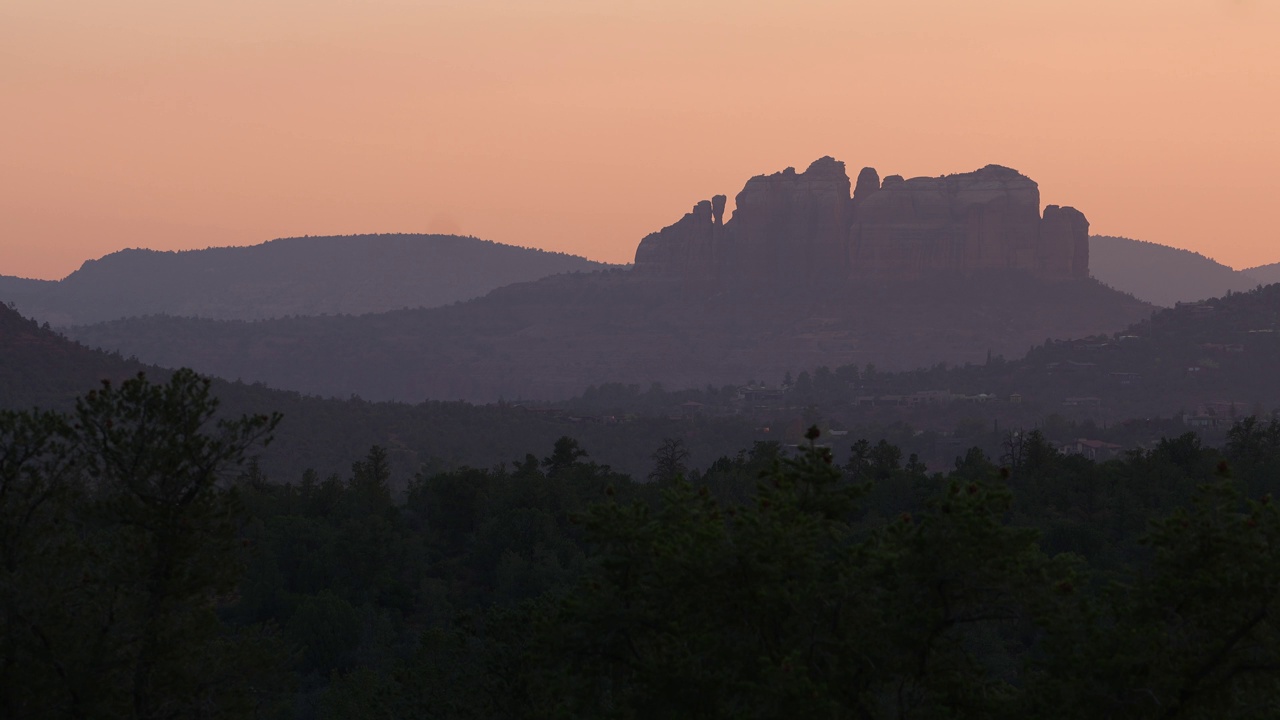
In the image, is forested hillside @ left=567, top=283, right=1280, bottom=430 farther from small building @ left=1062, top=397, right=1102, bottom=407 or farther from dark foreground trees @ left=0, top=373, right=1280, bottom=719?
dark foreground trees @ left=0, top=373, right=1280, bottom=719

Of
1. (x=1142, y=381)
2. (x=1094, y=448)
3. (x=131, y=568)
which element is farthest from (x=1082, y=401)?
(x=131, y=568)

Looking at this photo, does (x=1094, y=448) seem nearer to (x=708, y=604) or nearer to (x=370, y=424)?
(x=370, y=424)

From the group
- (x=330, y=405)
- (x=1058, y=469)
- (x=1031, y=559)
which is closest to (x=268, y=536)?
(x=1058, y=469)

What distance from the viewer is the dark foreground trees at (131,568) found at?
24344 millimetres

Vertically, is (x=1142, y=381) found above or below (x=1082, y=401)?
above

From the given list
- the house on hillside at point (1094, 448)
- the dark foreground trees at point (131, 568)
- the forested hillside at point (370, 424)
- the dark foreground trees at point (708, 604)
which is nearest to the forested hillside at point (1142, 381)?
the forested hillside at point (370, 424)

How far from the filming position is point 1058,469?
68.6 meters

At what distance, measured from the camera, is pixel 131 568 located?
985 inches

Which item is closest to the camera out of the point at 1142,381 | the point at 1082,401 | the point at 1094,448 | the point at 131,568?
the point at 131,568

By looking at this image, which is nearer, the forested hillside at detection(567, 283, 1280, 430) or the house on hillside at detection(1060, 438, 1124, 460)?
the house on hillside at detection(1060, 438, 1124, 460)

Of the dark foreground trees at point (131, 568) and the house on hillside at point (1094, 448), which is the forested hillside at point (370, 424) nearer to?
the house on hillside at point (1094, 448)

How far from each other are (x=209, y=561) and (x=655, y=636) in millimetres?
7663

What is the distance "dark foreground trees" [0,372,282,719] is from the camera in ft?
79.9

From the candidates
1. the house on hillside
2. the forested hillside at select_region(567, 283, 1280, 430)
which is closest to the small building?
the forested hillside at select_region(567, 283, 1280, 430)
